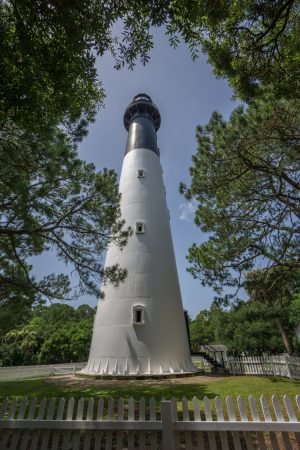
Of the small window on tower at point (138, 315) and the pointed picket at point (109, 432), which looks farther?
the small window on tower at point (138, 315)

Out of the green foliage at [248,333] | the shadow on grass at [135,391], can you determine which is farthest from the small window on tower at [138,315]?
the green foliage at [248,333]

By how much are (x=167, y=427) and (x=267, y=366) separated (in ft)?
44.6

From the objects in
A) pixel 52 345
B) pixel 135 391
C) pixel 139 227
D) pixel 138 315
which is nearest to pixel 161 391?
pixel 135 391

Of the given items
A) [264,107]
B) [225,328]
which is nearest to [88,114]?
[264,107]

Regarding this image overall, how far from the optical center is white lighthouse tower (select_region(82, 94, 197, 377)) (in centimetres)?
1115

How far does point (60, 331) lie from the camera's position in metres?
31.7

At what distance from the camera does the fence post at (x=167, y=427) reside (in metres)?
3.55

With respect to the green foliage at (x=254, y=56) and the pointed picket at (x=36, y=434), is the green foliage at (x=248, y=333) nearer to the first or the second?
the green foliage at (x=254, y=56)

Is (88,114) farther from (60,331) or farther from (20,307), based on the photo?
(60,331)

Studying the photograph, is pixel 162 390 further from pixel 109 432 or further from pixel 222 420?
pixel 222 420

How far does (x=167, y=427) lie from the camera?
143 inches

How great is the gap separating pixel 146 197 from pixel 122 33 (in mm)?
11800

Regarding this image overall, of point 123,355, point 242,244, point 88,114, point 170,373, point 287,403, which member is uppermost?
point 88,114

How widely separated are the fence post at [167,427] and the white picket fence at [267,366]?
1159 cm
